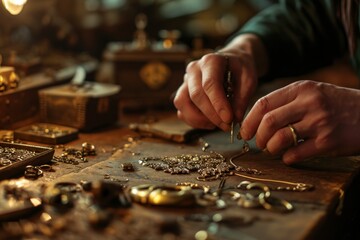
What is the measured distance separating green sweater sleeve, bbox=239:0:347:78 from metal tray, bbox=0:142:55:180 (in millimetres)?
1149

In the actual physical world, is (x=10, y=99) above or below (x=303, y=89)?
below

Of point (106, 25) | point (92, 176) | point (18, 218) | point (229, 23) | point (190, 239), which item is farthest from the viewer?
point (229, 23)

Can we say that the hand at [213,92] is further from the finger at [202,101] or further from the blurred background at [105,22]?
the blurred background at [105,22]

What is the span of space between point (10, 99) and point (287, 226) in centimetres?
119

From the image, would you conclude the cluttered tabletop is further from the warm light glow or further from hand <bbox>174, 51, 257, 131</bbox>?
the warm light glow

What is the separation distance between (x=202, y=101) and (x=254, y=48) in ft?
2.05

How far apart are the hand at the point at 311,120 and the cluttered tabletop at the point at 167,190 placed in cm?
6

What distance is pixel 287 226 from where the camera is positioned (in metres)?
1.13

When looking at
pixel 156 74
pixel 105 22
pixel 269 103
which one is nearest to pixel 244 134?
pixel 269 103

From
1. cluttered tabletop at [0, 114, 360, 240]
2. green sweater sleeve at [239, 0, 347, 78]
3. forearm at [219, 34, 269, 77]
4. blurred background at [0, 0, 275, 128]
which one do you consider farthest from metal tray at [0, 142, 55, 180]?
green sweater sleeve at [239, 0, 347, 78]

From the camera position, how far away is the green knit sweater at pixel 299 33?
2424 millimetres

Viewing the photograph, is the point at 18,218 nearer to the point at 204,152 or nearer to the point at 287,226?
the point at 287,226

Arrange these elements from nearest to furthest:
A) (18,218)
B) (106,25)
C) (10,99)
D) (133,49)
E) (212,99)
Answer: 1. (18,218)
2. (212,99)
3. (10,99)
4. (133,49)
5. (106,25)

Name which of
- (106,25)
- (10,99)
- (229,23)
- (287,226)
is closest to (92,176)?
(287,226)
